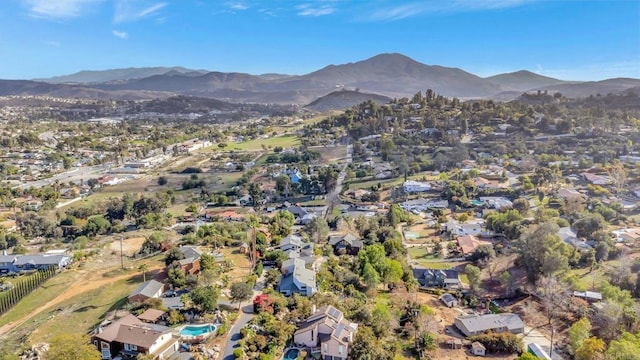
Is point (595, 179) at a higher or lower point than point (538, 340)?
higher

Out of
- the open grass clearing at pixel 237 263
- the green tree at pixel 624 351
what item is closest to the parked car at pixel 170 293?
the open grass clearing at pixel 237 263

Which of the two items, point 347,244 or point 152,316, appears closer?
point 152,316

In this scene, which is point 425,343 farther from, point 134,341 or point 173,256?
point 173,256

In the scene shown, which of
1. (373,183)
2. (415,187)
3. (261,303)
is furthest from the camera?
(373,183)

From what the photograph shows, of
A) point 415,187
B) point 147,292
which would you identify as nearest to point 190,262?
point 147,292

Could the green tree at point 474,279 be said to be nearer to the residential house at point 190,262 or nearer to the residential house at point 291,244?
the residential house at point 291,244

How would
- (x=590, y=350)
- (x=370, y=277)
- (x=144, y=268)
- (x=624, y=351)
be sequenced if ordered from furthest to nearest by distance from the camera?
(x=144, y=268) → (x=370, y=277) → (x=590, y=350) → (x=624, y=351)

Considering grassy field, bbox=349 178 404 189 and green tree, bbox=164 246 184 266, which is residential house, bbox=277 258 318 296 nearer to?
green tree, bbox=164 246 184 266
